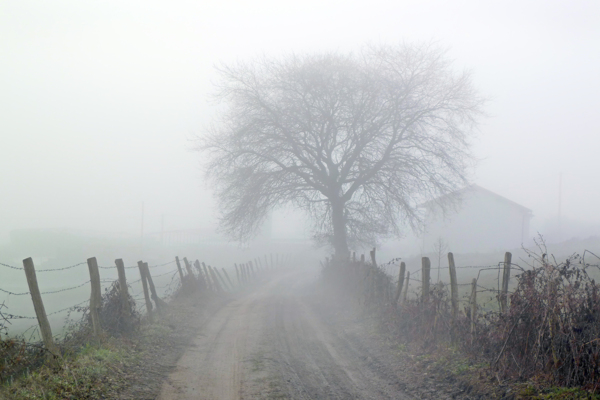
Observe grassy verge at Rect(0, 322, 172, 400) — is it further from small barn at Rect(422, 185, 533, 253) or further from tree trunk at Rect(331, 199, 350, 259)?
small barn at Rect(422, 185, 533, 253)

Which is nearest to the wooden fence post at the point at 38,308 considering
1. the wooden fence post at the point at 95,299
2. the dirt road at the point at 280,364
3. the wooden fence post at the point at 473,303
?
the wooden fence post at the point at 95,299

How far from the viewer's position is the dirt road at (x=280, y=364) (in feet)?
24.4

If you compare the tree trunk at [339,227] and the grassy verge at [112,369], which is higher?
the tree trunk at [339,227]

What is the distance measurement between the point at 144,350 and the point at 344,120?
15813mm

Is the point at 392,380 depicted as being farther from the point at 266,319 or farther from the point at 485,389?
the point at 266,319

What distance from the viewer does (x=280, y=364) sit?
9047mm

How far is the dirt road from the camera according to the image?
7430mm

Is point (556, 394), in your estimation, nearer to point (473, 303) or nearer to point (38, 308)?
point (473, 303)

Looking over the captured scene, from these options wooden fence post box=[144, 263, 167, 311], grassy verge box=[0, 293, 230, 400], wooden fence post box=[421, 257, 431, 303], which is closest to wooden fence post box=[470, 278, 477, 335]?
wooden fence post box=[421, 257, 431, 303]

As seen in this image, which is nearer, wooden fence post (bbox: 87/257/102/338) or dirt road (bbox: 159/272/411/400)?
dirt road (bbox: 159/272/411/400)

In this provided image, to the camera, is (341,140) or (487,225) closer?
(341,140)

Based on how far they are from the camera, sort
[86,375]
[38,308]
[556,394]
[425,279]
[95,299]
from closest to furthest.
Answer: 1. [556,394]
2. [86,375]
3. [38,308]
4. [95,299]
5. [425,279]

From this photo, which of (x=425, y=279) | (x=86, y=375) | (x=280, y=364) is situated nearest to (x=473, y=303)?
(x=425, y=279)

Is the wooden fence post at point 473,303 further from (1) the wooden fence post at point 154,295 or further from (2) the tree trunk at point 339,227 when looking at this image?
(2) the tree trunk at point 339,227
